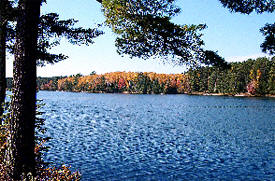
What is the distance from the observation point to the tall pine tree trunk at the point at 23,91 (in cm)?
677

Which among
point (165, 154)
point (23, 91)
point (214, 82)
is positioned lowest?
point (165, 154)

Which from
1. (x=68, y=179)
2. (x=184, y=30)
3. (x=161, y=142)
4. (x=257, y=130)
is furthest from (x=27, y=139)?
(x=257, y=130)

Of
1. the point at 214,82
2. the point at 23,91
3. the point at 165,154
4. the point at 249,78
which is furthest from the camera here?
the point at 214,82

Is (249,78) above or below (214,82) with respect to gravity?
above

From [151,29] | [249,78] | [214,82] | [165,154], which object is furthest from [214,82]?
[151,29]

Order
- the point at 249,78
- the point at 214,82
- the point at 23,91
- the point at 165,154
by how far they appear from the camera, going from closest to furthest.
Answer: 1. the point at 23,91
2. the point at 165,154
3. the point at 249,78
4. the point at 214,82

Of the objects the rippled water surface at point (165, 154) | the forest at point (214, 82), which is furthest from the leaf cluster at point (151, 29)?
the forest at point (214, 82)

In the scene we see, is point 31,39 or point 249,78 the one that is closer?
point 31,39

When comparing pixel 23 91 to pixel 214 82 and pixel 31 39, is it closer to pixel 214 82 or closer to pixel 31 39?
A: pixel 31 39

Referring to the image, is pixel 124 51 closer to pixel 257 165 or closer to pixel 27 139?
pixel 27 139

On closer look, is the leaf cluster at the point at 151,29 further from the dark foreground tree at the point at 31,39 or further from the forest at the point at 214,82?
the forest at the point at 214,82

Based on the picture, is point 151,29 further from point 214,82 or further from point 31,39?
point 214,82

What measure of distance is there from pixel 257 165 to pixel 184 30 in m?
15.5

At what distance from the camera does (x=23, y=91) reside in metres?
6.77
